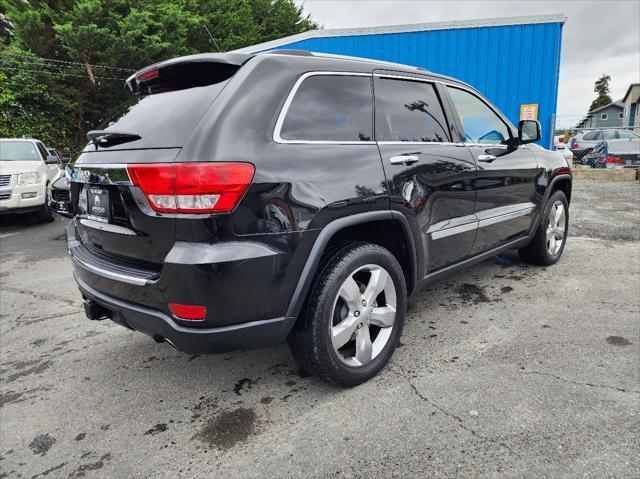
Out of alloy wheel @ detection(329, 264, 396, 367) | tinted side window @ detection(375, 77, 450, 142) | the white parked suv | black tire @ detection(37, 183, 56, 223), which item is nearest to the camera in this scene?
alloy wheel @ detection(329, 264, 396, 367)

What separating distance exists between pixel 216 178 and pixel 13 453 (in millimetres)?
1645

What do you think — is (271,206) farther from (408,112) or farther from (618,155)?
(618,155)

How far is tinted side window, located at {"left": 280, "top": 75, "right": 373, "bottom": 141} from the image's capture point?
2162mm

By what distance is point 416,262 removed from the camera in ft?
8.88

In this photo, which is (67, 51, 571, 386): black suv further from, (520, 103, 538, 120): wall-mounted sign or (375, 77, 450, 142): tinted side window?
(520, 103, 538, 120): wall-mounted sign

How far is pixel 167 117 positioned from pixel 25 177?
24.2 ft

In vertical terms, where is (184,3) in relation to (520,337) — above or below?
above

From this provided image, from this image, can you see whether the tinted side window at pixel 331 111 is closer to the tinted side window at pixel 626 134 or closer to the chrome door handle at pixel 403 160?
the chrome door handle at pixel 403 160

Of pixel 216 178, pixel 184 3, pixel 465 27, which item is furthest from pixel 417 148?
pixel 184 3

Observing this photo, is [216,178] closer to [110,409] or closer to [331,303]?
[331,303]

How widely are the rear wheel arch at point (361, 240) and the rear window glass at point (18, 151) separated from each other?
8.52 meters

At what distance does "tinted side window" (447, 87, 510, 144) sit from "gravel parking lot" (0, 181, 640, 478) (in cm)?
136

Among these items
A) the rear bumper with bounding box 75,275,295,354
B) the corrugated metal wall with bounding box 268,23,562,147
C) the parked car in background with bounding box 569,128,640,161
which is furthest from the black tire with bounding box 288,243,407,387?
the parked car in background with bounding box 569,128,640,161

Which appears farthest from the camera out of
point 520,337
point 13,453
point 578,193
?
point 578,193
